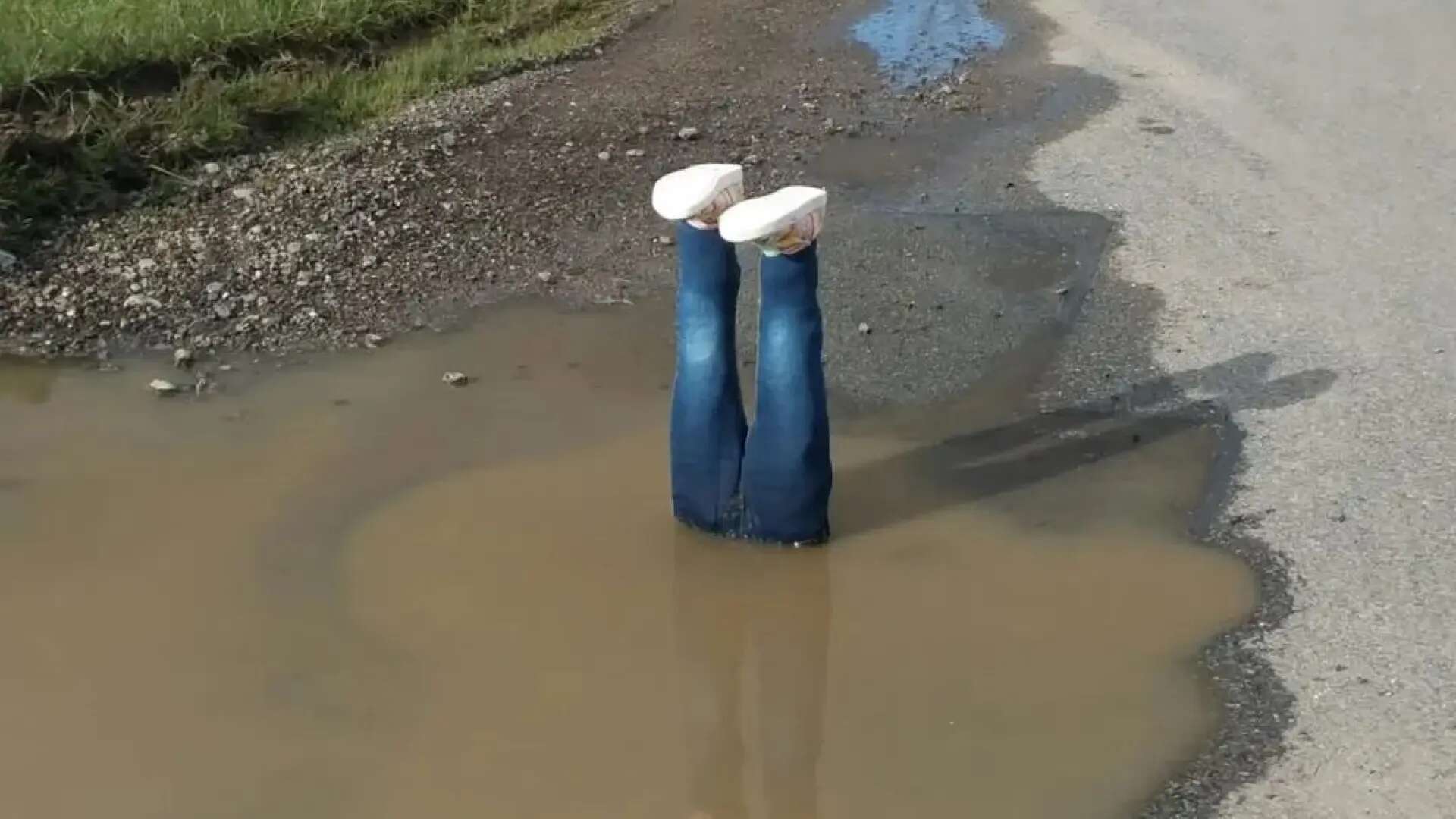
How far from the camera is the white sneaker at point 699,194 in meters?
4.32

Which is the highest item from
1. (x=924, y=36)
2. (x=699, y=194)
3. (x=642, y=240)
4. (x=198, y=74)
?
(x=699, y=194)

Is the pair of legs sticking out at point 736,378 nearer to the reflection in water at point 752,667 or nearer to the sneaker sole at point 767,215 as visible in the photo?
the sneaker sole at point 767,215

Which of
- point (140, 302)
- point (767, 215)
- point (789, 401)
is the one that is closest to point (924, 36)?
point (140, 302)

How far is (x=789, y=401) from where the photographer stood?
14.7 ft

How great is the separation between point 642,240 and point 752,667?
279 cm

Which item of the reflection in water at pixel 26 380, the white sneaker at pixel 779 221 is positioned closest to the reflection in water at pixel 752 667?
the white sneaker at pixel 779 221

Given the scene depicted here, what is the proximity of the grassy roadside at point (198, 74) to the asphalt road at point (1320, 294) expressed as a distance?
121 inches

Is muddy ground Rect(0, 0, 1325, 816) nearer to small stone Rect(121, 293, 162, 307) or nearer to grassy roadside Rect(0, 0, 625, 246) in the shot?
small stone Rect(121, 293, 162, 307)

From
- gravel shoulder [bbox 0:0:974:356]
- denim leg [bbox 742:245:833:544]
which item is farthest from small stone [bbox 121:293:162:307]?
denim leg [bbox 742:245:833:544]

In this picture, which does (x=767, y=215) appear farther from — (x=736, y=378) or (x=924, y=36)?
(x=924, y=36)

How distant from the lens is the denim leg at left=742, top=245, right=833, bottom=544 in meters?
4.41

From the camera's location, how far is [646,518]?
4.89 meters

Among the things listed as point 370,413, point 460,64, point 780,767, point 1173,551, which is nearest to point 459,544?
point 370,413

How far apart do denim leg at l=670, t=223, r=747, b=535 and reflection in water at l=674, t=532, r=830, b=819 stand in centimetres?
18
